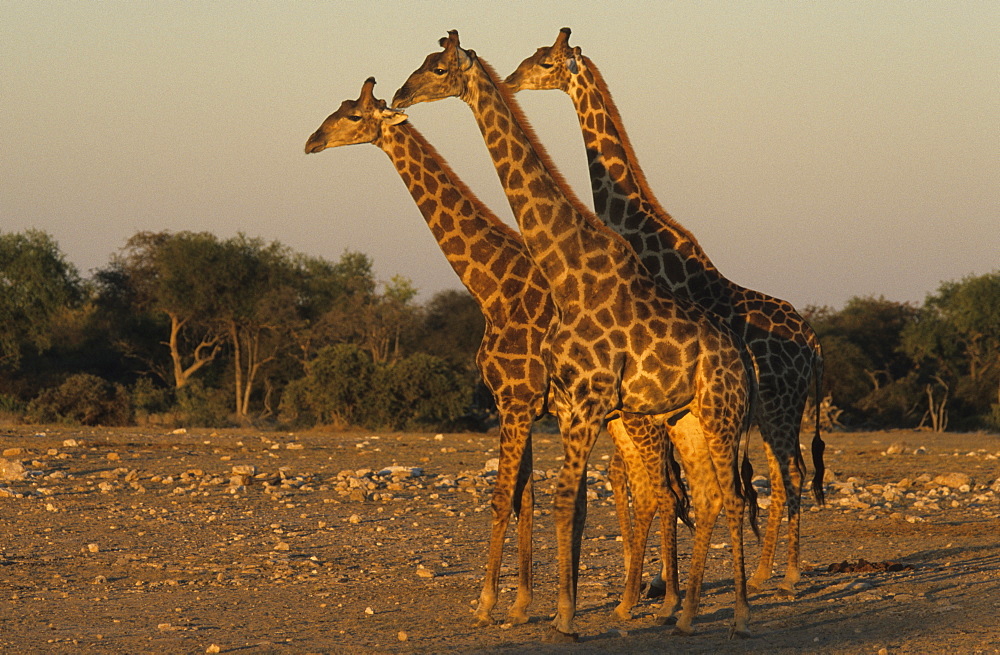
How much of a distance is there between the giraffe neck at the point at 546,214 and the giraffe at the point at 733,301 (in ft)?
4.38

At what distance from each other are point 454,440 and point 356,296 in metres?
14.7

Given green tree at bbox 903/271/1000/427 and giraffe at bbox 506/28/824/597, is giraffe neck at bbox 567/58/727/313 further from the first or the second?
green tree at bbox 903/271/1000/427

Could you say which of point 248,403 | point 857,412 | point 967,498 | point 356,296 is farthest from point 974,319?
point 967,498

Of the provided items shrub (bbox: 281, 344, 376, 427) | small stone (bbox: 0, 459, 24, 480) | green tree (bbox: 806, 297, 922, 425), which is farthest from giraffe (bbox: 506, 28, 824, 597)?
green tree (bbox: 806, 297, 922, 425)

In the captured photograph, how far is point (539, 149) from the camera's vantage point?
748 cm

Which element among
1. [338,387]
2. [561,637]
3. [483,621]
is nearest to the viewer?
[561,637]

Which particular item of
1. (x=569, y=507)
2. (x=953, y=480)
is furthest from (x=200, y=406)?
(x=569, y=507)

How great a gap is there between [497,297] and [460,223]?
655mm

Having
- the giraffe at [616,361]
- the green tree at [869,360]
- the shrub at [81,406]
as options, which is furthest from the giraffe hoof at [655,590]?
the green tree at [869,360]

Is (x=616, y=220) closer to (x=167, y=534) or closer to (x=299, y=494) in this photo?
(x=167, y=534)

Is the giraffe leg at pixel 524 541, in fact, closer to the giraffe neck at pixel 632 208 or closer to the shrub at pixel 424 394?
the giraffe neck at pixel 632 208

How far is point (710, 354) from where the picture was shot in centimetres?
680

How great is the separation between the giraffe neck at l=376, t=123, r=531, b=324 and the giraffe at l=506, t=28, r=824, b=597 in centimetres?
99

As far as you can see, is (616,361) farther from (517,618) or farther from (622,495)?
(517,618)
